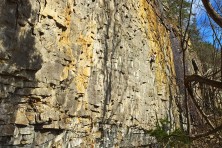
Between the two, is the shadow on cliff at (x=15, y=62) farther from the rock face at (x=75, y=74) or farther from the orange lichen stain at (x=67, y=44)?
the orange lichen stain at (x=67, y=44)

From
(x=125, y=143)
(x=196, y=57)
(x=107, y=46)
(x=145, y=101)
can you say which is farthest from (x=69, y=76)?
(x=196, y=57)

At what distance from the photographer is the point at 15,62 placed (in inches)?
135

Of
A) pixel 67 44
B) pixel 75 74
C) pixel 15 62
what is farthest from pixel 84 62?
pixel 15 62

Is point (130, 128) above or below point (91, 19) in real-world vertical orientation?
below

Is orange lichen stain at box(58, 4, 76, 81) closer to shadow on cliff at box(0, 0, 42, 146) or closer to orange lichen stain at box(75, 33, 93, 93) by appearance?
orange lichen stain at box(75, 33, 93, 93)

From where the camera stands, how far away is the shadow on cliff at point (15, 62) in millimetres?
3312

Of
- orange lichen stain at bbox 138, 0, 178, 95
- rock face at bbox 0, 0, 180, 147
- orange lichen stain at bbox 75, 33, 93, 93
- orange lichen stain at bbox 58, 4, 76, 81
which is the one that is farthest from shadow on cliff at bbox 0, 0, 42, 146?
orange lichen stain at bbox 138, 0, 178, 95

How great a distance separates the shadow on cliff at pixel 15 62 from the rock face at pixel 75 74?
0.04ft

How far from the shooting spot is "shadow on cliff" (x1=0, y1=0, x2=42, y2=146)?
130 inches

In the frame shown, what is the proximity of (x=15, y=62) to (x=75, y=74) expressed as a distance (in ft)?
3.97

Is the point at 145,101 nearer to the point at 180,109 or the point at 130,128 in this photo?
the point at 130,128

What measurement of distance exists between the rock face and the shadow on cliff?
11 millimetres

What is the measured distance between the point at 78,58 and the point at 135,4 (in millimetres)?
3309

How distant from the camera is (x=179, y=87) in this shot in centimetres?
1016
